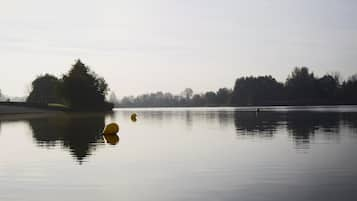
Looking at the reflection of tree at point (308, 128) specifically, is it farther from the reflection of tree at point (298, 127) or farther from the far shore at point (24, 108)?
the far shore at point (24, 108)

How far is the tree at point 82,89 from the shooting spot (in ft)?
352

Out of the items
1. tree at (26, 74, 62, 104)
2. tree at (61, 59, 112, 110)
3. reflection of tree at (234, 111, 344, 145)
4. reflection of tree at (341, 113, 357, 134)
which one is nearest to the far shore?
tree at (61, 59, 112, 110)

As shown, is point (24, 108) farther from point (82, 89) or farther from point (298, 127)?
point (298, 127)

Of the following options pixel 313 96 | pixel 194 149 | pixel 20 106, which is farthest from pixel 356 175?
pixel 313 96

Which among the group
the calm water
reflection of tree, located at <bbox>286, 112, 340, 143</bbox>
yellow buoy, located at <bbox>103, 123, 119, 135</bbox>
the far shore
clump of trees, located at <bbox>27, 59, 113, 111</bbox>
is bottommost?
the calm water

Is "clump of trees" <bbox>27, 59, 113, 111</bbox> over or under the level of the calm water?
over

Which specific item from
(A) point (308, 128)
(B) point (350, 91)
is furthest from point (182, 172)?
(B) point (350, 91)

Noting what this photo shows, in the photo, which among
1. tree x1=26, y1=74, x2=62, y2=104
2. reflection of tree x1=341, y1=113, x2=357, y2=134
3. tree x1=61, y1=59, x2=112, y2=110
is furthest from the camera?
tree x1=26, y1=74, x2=62, y2=104

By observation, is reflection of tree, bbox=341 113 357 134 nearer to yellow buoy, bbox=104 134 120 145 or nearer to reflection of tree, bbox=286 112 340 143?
reflection of tree, bbox=286 112 340 143

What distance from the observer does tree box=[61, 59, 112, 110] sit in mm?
107250

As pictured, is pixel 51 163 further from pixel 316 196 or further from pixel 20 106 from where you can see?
pixel 20 106

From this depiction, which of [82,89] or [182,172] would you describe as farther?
[82,89]

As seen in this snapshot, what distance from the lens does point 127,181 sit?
44.5 ft

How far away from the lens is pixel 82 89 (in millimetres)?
107438
